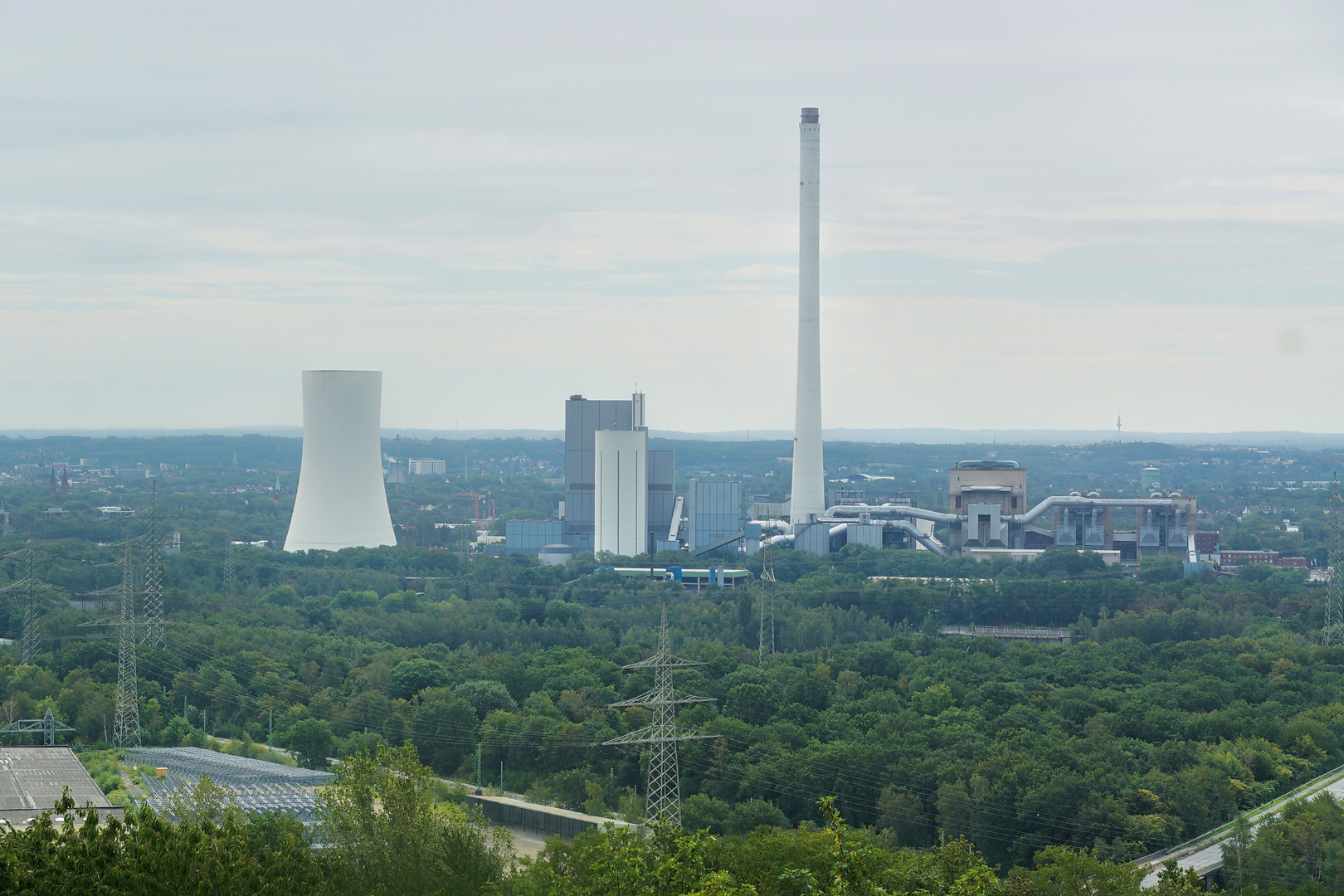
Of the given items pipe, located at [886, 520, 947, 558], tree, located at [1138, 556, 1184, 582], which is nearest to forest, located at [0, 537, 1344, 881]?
tree, located at [1138, 556, 1184, 582]

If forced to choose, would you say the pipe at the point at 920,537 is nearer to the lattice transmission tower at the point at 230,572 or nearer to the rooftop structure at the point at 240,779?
the lattice transmission tower at the point at 230,572

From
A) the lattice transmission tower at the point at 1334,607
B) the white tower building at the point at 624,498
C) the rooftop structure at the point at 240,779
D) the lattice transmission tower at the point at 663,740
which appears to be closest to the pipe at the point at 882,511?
the white tower building at the point at 624,498

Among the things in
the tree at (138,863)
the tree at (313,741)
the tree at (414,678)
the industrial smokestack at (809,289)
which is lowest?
the tree at (313,741)

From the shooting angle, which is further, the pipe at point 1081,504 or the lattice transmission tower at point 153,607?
the pipe at point 1081,504

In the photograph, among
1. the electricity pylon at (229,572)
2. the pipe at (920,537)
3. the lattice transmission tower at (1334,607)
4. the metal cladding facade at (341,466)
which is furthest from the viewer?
the pipe at (920,537)

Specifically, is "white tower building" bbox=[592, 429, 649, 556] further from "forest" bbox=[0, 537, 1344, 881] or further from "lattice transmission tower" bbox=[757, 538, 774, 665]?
"lattice transmission tower" bbox=[757, 538, 774, 665]

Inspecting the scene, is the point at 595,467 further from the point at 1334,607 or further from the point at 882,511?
the point at 1334,607

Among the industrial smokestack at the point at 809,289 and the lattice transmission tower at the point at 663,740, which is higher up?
the industrial smokestack at the point at 809,289
